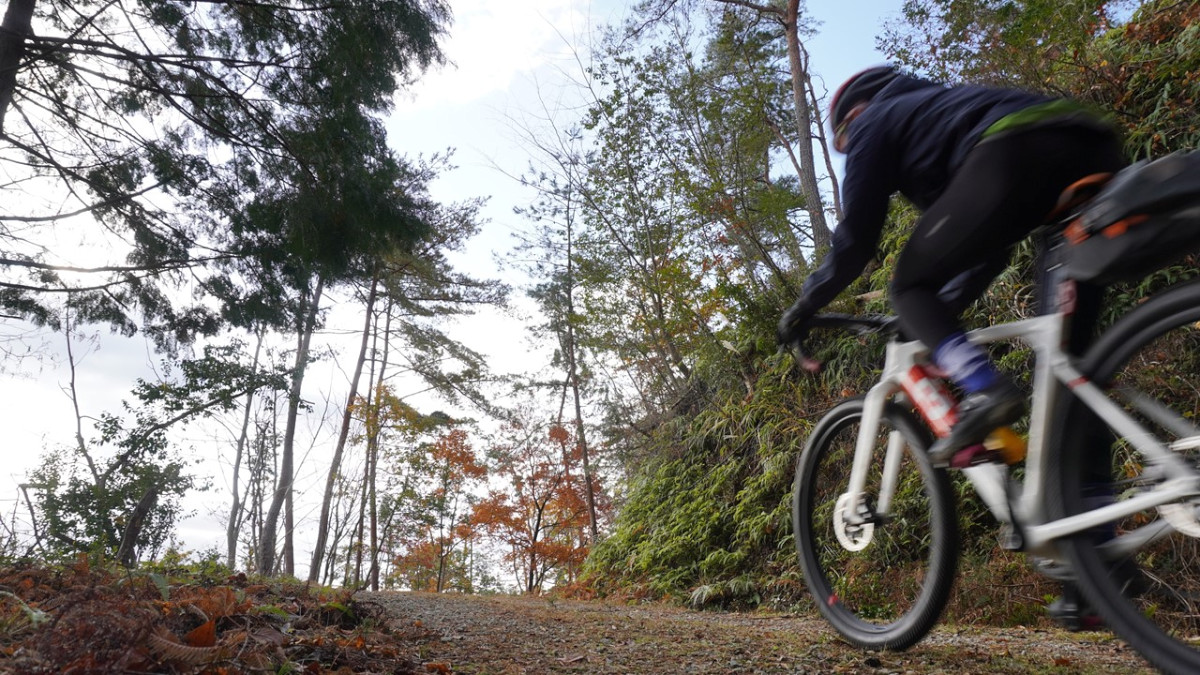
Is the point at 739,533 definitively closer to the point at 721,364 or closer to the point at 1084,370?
the point at 721,364

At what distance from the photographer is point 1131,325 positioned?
4.50ft

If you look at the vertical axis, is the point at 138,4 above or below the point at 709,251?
above

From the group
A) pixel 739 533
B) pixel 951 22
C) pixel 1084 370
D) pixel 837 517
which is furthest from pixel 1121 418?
pixel 951 22

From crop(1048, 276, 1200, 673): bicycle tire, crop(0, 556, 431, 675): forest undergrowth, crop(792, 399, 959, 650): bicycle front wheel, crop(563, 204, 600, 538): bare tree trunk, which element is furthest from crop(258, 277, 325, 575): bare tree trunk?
crop(1048, 276, 1200, 673): bicycle tire

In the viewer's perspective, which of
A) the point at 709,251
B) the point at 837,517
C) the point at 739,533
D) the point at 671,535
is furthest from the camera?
the point at 709,251

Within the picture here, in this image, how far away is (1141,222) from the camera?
1.32 m

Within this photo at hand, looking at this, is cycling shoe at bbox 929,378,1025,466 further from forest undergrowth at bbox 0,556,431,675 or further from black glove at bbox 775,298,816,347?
forest undergrowth at bbox 0,556,431,675

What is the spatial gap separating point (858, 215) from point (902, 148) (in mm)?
222

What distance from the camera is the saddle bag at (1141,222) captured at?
4.14 ft

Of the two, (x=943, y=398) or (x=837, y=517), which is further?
(x=837, y=517)

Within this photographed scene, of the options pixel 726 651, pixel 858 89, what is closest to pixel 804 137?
pixel 858 89

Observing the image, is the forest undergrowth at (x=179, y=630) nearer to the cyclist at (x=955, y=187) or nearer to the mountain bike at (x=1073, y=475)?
the mountain bike at (x=1073, y=475)

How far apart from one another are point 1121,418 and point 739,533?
6.17 m

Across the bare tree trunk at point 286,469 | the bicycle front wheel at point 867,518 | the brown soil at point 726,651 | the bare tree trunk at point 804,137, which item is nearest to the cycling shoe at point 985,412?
the bicycle front wheel at point 867,518
